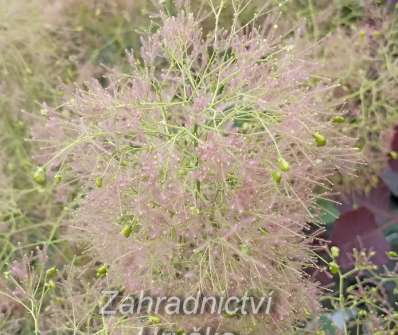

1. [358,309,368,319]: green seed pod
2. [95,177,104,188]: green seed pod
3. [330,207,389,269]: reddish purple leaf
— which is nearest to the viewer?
[95,177,104,188]: green seed pod

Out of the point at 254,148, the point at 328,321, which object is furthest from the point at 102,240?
the point at 328,321

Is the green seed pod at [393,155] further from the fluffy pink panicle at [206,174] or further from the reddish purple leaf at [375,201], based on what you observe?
the fluffy pink panicle at [206,174]

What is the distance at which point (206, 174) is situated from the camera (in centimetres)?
63

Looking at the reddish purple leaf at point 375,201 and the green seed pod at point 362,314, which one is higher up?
the reddish purple leaf at point 375,201

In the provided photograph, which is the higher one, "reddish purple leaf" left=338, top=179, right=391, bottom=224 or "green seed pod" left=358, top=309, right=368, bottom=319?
"reddish purple leaf" left=338, top=179, right=391, bottom=224

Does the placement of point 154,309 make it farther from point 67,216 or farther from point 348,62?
point 348,62

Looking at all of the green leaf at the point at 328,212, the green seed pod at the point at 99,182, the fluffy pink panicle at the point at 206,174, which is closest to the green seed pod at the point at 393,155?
the green leaf at the point at 328,212

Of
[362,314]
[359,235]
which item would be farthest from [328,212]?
[362,314]

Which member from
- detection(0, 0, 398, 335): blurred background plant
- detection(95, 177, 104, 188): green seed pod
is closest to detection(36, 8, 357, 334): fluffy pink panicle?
detection(95, 177, 104, 188): green seed pod

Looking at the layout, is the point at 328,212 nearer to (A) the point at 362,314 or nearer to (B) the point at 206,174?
(A) the point at 362,314

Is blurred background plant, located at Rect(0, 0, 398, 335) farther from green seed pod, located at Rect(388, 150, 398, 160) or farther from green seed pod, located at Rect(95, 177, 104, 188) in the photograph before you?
green seed pod, located at Rect(95, 177, 104, 188)

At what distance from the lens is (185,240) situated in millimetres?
684

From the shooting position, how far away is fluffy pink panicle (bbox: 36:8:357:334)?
65 cm

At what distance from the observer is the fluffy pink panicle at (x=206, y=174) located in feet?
2.12
